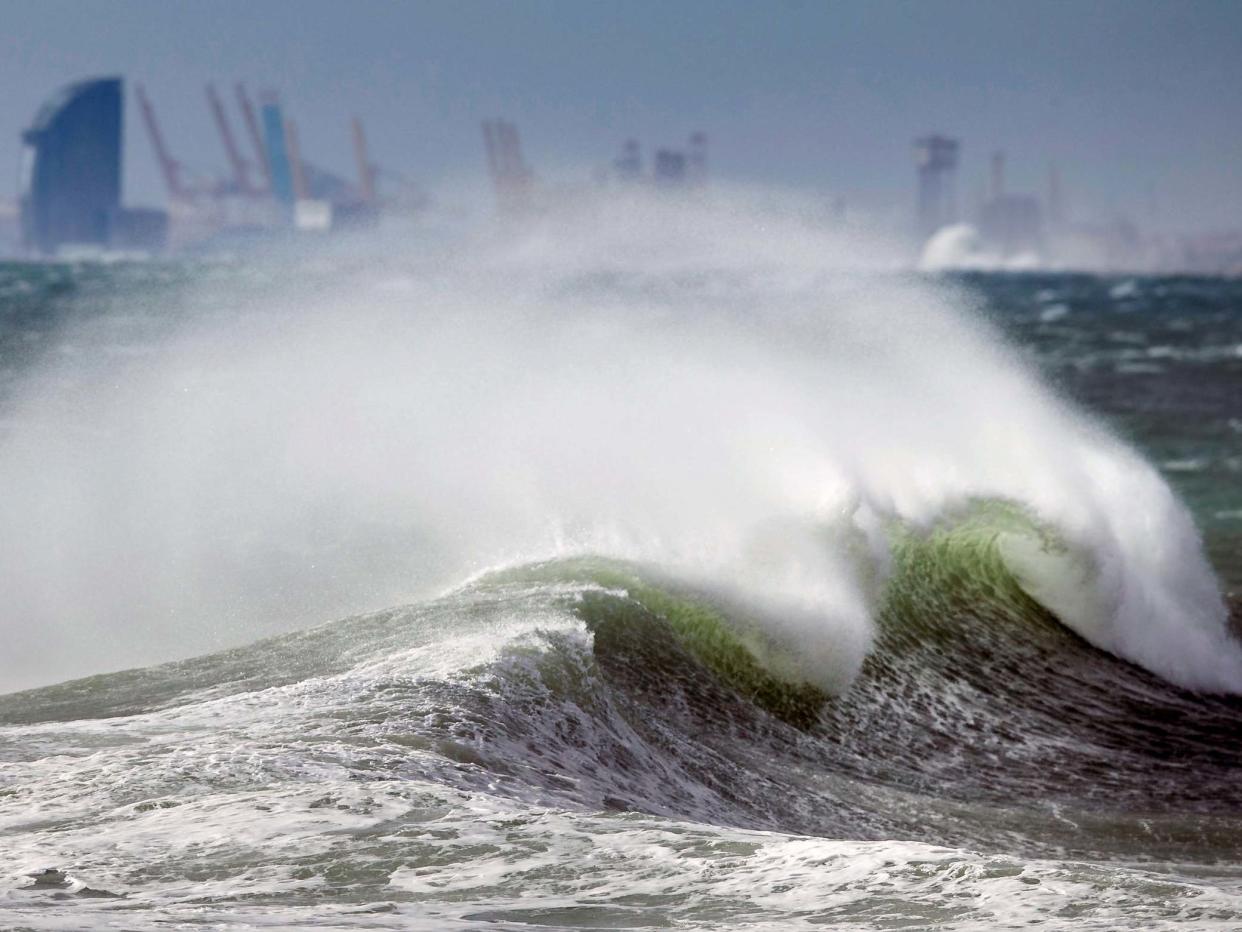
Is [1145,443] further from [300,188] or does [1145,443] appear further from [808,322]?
[300,188]

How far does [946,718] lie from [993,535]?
3.80 m

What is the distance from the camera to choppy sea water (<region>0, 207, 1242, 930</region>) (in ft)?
16.5

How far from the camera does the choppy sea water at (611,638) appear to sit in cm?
504

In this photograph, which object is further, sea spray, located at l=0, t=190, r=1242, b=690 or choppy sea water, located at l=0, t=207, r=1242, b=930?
sea spray, located at l=0, t=190, r=1242, b=690

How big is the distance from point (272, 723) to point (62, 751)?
2.45 ft

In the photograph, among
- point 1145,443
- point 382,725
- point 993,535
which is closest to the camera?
point 382,725

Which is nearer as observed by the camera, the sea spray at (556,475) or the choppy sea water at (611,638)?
the choppy sea water at (611,638)

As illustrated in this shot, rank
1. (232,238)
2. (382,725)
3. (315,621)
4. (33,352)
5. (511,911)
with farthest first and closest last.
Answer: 1. (232,238)
2. (33,352)
3. (315,621)
4. (382,725)
5. (511,911)

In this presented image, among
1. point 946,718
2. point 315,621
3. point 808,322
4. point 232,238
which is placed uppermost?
point 232,238

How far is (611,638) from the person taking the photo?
8586 millimetres

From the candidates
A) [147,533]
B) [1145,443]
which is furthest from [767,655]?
[1145,443]

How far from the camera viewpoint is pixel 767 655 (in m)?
9.45

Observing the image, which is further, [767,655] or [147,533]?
[147,533]

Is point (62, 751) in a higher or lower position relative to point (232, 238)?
lower
